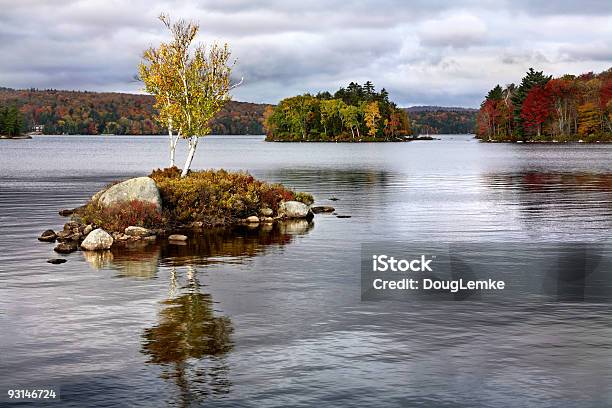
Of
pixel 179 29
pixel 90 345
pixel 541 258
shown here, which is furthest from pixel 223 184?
pixel 90 345

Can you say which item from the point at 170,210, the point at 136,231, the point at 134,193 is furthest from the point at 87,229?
the point at 170,210

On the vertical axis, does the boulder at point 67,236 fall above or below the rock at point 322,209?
below

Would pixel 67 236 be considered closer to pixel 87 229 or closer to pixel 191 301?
pixel 87 229

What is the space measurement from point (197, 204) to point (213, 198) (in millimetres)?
1063

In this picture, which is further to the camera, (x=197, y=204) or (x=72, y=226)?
(x=197, y=204)

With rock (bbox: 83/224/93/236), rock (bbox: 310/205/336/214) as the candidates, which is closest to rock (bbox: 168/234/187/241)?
rock (bbox: 83/224/93/236)

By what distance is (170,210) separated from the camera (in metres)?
40.2

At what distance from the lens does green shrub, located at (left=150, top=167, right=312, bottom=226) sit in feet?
133

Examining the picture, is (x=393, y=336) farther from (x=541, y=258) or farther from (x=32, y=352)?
(x=541, y=258)

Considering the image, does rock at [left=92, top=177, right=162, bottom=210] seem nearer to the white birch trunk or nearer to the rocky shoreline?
the rocky shoreline

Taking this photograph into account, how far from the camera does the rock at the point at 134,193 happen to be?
3803 centimetres

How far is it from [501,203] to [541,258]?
23.1 metres

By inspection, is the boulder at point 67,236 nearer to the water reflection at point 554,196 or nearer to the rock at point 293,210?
the rock at point 293,210

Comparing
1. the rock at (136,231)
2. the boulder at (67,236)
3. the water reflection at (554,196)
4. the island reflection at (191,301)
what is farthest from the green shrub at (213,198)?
the water reflection at (554,196)
